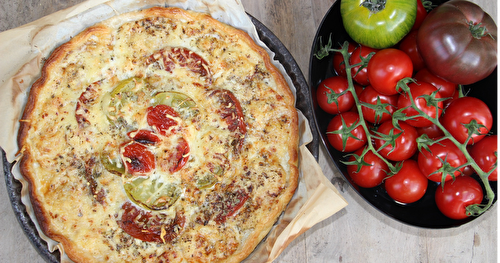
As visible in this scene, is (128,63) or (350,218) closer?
(128,63)

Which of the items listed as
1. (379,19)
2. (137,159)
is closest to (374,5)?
(379,19)

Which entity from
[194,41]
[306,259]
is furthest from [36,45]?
[306,259]

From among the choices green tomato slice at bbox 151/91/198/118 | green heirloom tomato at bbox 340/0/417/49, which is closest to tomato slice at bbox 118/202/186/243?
green tomato slice at bbox 151/91/198/118

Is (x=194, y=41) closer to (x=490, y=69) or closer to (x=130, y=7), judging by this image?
(x=130, y=7)

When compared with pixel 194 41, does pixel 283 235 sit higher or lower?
lower

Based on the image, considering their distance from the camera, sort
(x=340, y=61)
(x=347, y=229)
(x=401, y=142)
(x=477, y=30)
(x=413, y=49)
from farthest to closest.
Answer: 1. (x=347, y=229)
2. (x=340, y=61)
3. (x=413, y=49)
4. (x=401, y=142)
5. (x=477, y=30)

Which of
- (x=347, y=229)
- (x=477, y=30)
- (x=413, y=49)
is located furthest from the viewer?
(x=347, y=229)

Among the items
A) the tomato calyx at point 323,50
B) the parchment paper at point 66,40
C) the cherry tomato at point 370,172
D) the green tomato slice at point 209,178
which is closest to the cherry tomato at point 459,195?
the cherry tomato at point 370,172

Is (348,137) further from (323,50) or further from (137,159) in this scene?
(137,159)

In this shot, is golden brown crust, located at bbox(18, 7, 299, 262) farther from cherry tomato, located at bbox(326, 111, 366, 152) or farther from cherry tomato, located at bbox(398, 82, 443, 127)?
cherry tomato, located at bbox(398, 82, 443, 127)
